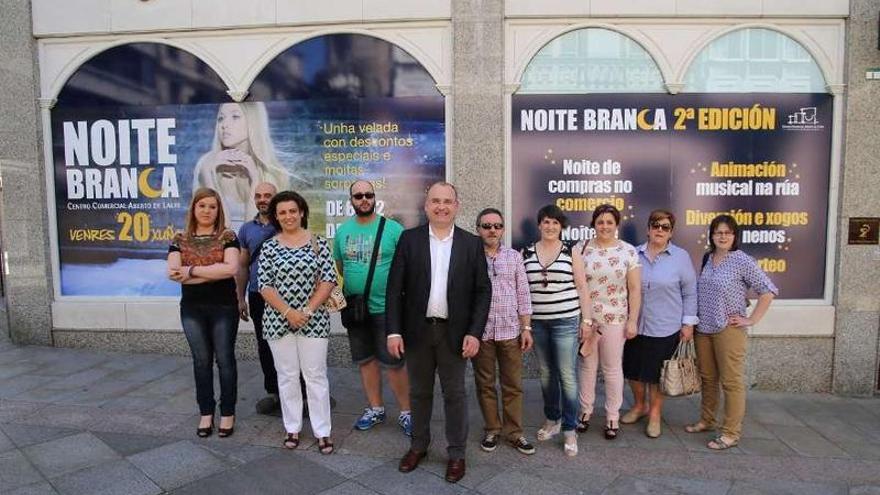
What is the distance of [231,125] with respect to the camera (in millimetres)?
5727

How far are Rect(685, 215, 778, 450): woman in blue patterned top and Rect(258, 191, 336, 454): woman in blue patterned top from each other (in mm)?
2683

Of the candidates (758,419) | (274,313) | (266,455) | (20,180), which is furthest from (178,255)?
(758,419)

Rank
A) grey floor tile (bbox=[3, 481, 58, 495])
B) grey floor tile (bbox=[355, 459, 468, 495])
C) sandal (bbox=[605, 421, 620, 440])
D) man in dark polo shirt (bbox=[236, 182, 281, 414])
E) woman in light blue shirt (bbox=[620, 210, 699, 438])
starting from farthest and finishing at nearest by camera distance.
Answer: man in dark polo shirt (bbox=[236, 182, 281, 414]) < sandal (bbox=[605, 421, 620, 440]) < woman in light blue shirt (bbox=[620, 210, 699, 438]) < grey floor tile (bbox=[355, 459, 468, 495]) < grey floor tile (bbox=[3, 481, 58, 495])

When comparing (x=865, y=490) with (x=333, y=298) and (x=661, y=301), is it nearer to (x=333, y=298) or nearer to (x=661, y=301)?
(x=661, y=301)

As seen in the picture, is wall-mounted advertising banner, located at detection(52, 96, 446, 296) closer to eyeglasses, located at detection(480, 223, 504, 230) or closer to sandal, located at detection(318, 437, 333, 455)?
eyeglasses, located at detection(480, 223, 504, 230)

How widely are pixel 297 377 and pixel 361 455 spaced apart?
70cm

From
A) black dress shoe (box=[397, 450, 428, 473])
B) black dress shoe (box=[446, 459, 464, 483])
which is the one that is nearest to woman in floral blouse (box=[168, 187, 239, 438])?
black dress shoe (box=[397, 450, 428, 473])

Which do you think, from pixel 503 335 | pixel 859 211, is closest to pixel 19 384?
pixel 503 335

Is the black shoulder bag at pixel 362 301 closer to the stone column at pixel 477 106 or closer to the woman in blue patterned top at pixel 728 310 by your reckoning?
the stone column at pixel 477 106

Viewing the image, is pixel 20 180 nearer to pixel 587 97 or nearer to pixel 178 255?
pixel 178 255

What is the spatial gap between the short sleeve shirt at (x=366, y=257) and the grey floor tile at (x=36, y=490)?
6.90 feet

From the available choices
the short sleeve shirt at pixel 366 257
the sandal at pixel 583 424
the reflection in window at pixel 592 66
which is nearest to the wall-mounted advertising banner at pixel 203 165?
the reflection in window at pixel 592 66

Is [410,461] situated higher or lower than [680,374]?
lower

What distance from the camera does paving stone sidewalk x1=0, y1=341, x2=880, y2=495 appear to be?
130 inches
